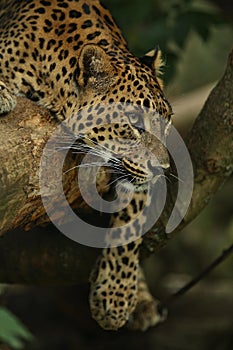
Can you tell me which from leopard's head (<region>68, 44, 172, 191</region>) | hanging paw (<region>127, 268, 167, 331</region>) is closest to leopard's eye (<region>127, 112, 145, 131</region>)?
leopard's head (<region>68, 44, 172, 191</region>)

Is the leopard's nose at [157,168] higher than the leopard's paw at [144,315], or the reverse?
the leopard's nose at [157,168]

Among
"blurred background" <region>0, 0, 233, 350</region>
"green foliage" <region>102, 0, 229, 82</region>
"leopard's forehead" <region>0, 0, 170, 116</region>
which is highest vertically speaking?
"leopard's forehead" <region>0, 0, 170, 116</region>

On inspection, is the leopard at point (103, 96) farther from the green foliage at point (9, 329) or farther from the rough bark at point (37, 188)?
the green foliage at point (9, 329)

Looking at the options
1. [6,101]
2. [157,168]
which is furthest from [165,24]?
[6,101]

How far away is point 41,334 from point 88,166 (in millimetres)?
5274

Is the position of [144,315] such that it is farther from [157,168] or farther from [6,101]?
[6,101]

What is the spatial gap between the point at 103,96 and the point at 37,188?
88cm

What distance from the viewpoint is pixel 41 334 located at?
10.7 m

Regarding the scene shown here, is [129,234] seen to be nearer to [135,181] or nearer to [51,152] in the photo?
[135,181]

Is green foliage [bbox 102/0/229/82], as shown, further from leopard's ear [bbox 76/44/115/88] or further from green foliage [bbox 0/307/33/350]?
green foliage [bbox 0/307/33/350]

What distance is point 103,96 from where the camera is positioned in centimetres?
597

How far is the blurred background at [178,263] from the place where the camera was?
27.7ft

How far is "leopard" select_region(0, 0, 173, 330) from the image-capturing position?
5.84 metres

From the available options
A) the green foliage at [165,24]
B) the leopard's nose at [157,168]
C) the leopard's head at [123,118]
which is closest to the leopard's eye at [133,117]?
the leopard's head at [123,118]
